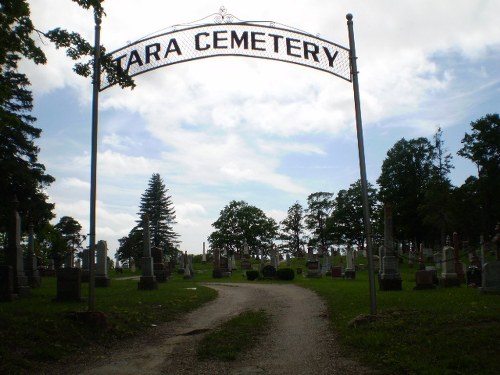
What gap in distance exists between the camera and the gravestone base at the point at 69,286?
14891mm

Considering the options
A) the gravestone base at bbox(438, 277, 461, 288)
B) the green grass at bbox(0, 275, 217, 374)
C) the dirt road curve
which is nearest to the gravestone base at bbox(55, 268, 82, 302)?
the green grass at bbox(0, 275, 217, 374)

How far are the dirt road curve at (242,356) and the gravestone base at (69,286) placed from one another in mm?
4411

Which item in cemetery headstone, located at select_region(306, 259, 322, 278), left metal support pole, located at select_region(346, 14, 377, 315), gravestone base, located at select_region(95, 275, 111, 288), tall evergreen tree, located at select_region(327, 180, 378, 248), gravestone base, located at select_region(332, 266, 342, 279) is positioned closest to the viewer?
left metal support pole, located at select_region(346, 14, 377, 315)

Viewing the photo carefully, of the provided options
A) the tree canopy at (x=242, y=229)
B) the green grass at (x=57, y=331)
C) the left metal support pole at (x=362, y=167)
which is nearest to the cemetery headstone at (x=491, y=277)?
the left metal support pole at (x=362, y=167)

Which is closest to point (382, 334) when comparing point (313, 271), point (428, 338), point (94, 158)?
point (428, 338)

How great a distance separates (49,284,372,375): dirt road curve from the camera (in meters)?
6.99

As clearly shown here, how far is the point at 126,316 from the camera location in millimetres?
11344

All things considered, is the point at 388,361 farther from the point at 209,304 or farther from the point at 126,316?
the point at 209,304

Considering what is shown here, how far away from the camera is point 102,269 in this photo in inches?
945

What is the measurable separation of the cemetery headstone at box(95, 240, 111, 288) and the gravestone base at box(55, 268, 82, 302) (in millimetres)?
8715

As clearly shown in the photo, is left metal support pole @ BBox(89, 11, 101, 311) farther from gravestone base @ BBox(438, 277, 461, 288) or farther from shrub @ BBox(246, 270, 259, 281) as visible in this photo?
shrub @ BBox(246, 270, 259, 281)

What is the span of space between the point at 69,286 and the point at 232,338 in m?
7.73

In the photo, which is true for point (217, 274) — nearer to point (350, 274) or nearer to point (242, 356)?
point (350, 274)

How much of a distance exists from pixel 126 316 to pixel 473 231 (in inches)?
1901
